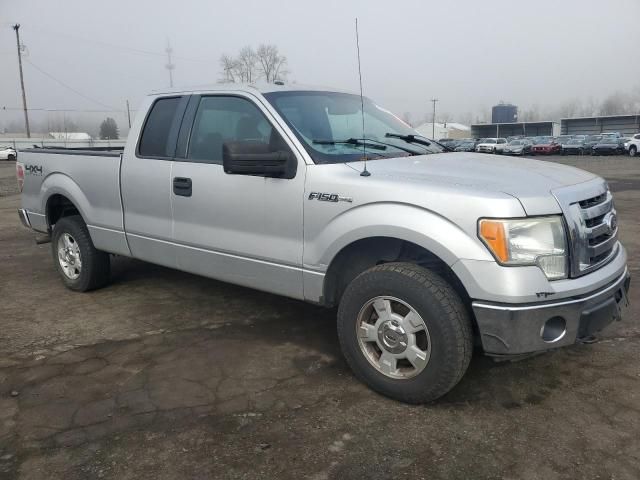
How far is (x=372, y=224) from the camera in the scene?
10.1 feet

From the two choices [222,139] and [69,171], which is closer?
[222,139]

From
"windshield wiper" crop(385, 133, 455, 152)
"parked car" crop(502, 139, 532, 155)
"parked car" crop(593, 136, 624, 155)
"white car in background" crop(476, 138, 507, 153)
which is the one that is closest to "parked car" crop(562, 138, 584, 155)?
"parked car" crop(593, 136, 624, 155)

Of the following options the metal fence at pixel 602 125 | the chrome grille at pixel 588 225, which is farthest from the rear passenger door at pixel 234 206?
the metal fence at pixel 602 125

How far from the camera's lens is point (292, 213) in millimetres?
3490

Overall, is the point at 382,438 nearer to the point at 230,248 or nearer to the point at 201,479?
the point at 201,479

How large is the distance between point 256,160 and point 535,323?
6.11 feet

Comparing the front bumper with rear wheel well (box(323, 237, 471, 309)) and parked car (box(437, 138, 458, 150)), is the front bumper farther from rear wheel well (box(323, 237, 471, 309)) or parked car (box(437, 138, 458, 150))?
parked car (box(437, 138, 458, 150))

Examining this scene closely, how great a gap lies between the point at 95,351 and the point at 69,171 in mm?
2020

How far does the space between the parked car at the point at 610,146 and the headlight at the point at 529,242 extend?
3939 centimetres

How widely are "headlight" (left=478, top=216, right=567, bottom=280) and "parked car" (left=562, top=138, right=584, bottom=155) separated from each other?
42289 mm

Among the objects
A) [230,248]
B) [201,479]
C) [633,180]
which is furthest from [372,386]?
[633,180]

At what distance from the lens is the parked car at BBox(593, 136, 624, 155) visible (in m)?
36.8

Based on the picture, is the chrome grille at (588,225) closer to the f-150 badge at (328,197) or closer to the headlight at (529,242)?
the headlight at (529,242)

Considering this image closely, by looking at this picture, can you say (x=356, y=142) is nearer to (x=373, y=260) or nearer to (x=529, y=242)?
(x=373, y=260)
